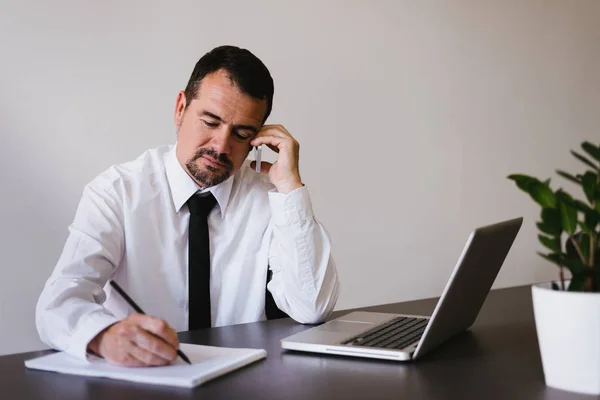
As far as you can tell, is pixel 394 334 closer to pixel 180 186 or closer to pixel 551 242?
pixel 551 242

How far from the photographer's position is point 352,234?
3102 mm

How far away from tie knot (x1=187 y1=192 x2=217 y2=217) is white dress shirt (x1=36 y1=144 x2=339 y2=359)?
0.02m

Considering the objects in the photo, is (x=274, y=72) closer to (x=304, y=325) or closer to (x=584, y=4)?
(x=304, y=325)

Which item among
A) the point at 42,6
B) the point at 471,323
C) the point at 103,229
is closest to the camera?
the point at 471,323

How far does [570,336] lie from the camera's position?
0.91m

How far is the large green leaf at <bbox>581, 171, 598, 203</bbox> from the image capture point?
886 millimetres

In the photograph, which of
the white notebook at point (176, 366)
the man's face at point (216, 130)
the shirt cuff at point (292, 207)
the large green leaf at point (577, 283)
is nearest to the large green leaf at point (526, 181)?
the large green leaf at point (577, 283)

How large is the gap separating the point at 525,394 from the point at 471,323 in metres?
0.49

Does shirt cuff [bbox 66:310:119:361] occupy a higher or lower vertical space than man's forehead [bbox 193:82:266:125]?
lower

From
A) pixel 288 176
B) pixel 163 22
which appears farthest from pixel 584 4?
pixel 288 176

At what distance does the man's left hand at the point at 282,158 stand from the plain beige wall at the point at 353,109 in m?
0.70

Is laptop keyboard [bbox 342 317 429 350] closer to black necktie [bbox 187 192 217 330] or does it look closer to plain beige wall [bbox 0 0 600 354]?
black necktie [bbox 187 192 217 330]

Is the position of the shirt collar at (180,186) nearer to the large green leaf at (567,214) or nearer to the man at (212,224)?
the man at (212,224)

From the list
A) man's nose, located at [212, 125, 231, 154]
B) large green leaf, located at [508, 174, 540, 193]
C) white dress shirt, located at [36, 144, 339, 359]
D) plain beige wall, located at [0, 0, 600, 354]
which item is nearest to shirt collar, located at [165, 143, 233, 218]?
white dress shirt, located at [36, 144, 339, 359]
